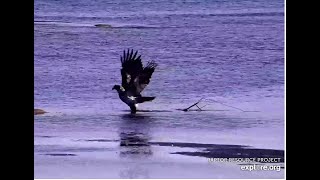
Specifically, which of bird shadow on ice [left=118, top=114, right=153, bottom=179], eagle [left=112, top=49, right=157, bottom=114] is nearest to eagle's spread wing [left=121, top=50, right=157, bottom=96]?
eagle [left=112, top=49, right=157, bottom=114]

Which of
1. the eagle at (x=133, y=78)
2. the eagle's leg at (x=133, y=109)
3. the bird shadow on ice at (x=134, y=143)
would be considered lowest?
the bird shadow on ice at (x=134, y=143)

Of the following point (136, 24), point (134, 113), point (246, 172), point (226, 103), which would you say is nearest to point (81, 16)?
point (136, 24)

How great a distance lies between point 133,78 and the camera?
239 inches

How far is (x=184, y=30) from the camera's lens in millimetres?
6125

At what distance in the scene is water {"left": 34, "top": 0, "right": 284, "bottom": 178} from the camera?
19.2 ft

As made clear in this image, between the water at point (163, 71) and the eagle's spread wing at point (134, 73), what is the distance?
0.05 m

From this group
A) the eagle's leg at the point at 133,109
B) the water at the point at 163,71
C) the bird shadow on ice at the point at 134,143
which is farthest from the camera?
the eagle's leg at the point at 133,109

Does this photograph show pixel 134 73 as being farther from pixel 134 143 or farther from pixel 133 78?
pixel 134 143

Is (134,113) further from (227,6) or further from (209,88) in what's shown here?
(227,6)

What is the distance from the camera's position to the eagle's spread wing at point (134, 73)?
19.8 feet

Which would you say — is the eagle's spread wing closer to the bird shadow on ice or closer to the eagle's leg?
the eagle's leg

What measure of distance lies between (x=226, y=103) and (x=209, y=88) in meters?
0.15

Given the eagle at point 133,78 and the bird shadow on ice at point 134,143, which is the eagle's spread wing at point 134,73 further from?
the bird shadow on ice at point 134,143

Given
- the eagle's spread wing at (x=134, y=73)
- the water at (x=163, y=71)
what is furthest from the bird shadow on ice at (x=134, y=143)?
the eagle's spread wing at (x=134, y=73)
